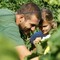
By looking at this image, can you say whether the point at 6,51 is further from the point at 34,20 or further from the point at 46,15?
the point at 46,15

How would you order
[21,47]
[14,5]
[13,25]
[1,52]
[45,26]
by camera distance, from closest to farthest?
1. [1,52]
2. [21,47]
3. [13,25]
4. [45,26]
5. [14,5]

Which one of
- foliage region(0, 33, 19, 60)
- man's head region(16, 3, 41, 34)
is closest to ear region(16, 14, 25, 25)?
man's head region(16, 3, 41, 34)

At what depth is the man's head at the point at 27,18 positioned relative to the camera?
265cm

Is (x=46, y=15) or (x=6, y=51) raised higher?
(x=6, y=51)

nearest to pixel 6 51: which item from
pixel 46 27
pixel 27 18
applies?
pixel 27 18

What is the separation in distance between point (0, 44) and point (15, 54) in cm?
2

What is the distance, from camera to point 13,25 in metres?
2.35

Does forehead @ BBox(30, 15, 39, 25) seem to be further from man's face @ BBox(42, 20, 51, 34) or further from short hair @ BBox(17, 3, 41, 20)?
man's face @ BBox(42, 20, 51, 34)

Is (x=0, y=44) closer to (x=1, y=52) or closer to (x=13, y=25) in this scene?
(x=1, y=52)

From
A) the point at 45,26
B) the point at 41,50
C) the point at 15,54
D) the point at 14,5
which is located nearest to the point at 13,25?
the point at 45,26

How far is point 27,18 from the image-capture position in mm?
2641

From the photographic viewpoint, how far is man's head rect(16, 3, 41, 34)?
2646 mm

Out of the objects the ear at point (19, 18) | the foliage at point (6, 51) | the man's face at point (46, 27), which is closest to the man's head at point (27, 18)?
the ear at point (19, 18)

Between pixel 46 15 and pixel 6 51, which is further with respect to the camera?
pixel 46 15
